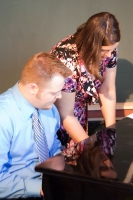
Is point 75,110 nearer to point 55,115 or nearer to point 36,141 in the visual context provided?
point 55,115

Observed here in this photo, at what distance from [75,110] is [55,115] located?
21 centimetres

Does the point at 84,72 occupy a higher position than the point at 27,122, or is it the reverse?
the point at 84,72

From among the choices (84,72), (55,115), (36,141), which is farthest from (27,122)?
(84,72)

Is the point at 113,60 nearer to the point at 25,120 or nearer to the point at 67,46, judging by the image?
the point at 67,46

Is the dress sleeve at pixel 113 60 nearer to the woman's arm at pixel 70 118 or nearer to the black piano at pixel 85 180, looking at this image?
the woman's arm at pixel 70 118

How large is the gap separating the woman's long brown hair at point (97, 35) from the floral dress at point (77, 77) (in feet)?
0.20

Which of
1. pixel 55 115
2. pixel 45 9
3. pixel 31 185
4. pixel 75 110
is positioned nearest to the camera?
pixel 31 185

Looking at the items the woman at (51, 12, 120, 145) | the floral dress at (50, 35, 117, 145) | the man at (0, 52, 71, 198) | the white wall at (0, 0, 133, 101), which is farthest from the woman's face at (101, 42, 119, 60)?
the white wall at (0, 0, 133, 101)

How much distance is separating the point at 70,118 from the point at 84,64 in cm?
27

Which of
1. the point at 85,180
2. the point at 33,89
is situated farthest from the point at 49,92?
the point at 85,180

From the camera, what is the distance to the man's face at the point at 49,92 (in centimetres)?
112

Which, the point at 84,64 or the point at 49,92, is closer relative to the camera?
the point at 49,92

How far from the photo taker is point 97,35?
125 centimetres

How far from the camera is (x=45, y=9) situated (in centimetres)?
188
